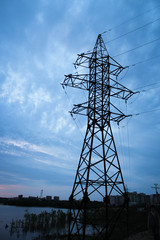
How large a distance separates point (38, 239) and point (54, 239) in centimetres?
215

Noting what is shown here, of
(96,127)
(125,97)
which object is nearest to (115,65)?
(125,97)

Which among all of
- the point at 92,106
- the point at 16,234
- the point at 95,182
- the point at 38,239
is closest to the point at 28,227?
the point at 16,234

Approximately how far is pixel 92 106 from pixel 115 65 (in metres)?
4.92

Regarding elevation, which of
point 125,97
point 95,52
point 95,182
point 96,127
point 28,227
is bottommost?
point 28,227

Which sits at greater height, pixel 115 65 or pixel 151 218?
pixel 115 65

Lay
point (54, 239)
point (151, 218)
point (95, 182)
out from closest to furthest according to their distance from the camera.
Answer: point (151, 218), point (95, 182), point (54, 239)

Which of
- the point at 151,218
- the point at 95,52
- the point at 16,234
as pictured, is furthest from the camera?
the point at 16,234

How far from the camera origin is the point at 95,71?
52.7ft

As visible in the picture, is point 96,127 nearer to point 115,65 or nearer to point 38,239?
point 115,65

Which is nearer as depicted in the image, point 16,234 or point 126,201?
point 126,201

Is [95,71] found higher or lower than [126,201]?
higher

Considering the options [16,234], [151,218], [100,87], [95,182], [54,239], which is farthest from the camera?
[16,234]

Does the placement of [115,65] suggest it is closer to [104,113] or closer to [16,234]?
[104,113]

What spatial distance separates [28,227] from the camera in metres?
30.1
